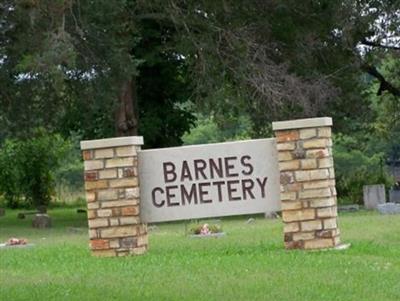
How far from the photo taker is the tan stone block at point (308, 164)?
1367cm

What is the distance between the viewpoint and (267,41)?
29891 mm

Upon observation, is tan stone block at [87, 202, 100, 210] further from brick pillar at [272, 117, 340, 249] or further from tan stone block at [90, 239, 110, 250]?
brick pillar at [272, 117, 340, 249]

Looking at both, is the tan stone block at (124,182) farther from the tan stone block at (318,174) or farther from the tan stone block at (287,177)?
the tan stone block at (318,174)

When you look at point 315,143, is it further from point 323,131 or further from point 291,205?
point 291,205

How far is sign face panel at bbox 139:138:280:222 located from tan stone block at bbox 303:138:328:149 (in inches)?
17.8

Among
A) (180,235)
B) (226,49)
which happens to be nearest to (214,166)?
(180,235)

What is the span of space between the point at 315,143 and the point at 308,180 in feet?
1.54

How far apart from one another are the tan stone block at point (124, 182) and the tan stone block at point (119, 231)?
1.77ft

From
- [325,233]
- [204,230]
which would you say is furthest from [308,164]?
[204,230]

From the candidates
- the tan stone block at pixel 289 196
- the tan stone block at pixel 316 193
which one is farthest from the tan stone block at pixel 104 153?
the tan stone block at pixel 316 193

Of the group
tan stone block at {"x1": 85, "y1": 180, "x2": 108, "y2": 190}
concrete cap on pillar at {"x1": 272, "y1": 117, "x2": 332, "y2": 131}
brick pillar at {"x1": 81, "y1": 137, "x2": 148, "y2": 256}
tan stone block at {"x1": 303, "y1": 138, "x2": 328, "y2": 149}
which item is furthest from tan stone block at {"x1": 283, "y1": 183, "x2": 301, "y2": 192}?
tan stone block at {"x1": 85, "y1": 180, "x2": 108, "y2": 190}

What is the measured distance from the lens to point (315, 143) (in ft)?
44.9

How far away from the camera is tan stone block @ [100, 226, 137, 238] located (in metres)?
14.1

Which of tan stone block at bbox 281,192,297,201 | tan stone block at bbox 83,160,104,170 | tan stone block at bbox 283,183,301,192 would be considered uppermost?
tan stone block at bbox 83,160,104,170
